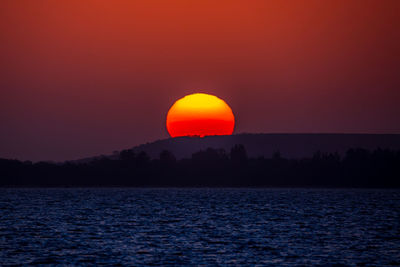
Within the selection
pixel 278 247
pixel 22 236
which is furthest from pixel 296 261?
pixel 22 236

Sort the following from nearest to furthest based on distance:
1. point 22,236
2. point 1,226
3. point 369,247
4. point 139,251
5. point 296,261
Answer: point 296,261
point 139,251
point 369,247
point 22,236
point 1,226

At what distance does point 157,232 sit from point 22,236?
575 inches

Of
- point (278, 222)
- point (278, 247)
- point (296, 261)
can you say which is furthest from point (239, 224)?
point (296, 261)

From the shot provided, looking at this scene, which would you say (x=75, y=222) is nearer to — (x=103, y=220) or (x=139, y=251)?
(x=103, y=220)

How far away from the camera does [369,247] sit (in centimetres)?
6066

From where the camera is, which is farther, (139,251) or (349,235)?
(349,235)

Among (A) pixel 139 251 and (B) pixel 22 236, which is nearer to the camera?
(A) pixel 139 251

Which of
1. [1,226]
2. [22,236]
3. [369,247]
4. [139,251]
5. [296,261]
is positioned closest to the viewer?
[296,261]

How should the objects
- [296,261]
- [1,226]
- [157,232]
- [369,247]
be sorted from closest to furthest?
[296,261], [369,247], [157,232], [1,226]

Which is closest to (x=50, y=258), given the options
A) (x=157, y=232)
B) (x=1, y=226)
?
(x=157, y=232)

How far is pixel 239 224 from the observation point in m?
88.4

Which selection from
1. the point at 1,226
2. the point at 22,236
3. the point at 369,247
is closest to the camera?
the point at 369,247

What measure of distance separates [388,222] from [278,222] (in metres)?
15.1

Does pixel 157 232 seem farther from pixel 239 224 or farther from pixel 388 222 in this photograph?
pixel 388 222
